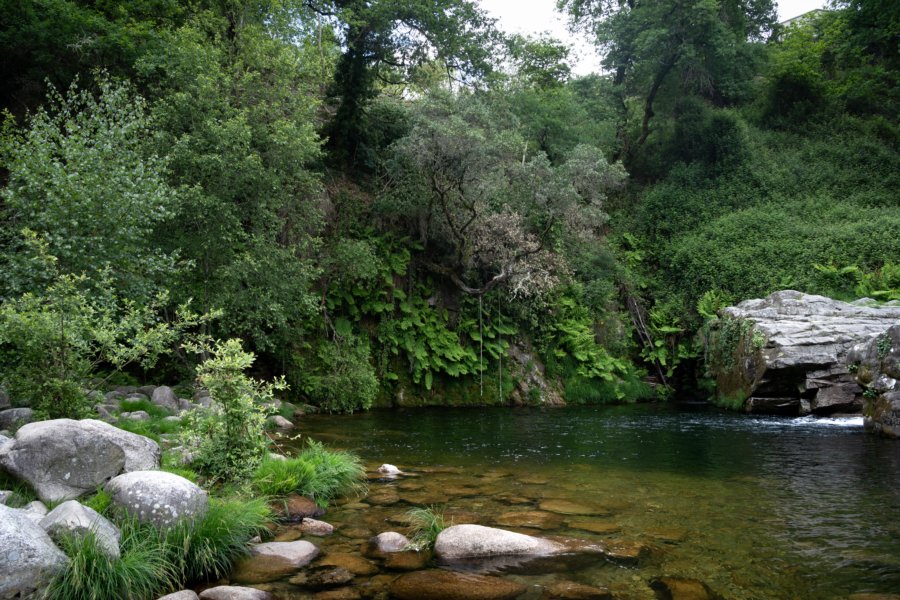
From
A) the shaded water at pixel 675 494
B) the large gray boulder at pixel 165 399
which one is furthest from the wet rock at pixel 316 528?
the large gray boulder at pixel 165 399

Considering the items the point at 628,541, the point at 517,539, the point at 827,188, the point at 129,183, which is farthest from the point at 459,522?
the point at 827,188

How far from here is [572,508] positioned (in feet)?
23.8

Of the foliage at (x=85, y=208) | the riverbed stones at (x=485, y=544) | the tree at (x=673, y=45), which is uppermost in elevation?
the tree at (x=673, y=45)

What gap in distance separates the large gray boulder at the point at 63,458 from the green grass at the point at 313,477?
1722 mm

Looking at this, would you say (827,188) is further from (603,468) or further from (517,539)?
(517,539)

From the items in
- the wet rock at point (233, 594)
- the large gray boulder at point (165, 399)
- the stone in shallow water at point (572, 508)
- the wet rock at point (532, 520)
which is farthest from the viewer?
the large gray boulder at point (165, 399)

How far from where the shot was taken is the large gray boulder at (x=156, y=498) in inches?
202

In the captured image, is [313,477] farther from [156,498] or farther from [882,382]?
[882,382]

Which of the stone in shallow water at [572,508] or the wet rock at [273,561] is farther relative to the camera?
the stone in shallow water at [572,508]

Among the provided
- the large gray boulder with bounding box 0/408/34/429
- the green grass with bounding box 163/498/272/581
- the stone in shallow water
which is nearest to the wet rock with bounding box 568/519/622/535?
the stone in shallow water

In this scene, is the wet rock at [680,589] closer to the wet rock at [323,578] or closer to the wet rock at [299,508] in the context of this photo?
the wet rock at [323,578]

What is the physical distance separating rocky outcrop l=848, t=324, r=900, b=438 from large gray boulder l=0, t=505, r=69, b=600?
46.7 ft

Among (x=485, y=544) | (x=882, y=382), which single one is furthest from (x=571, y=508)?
(x=882, y=382)

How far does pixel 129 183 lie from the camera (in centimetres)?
1067
